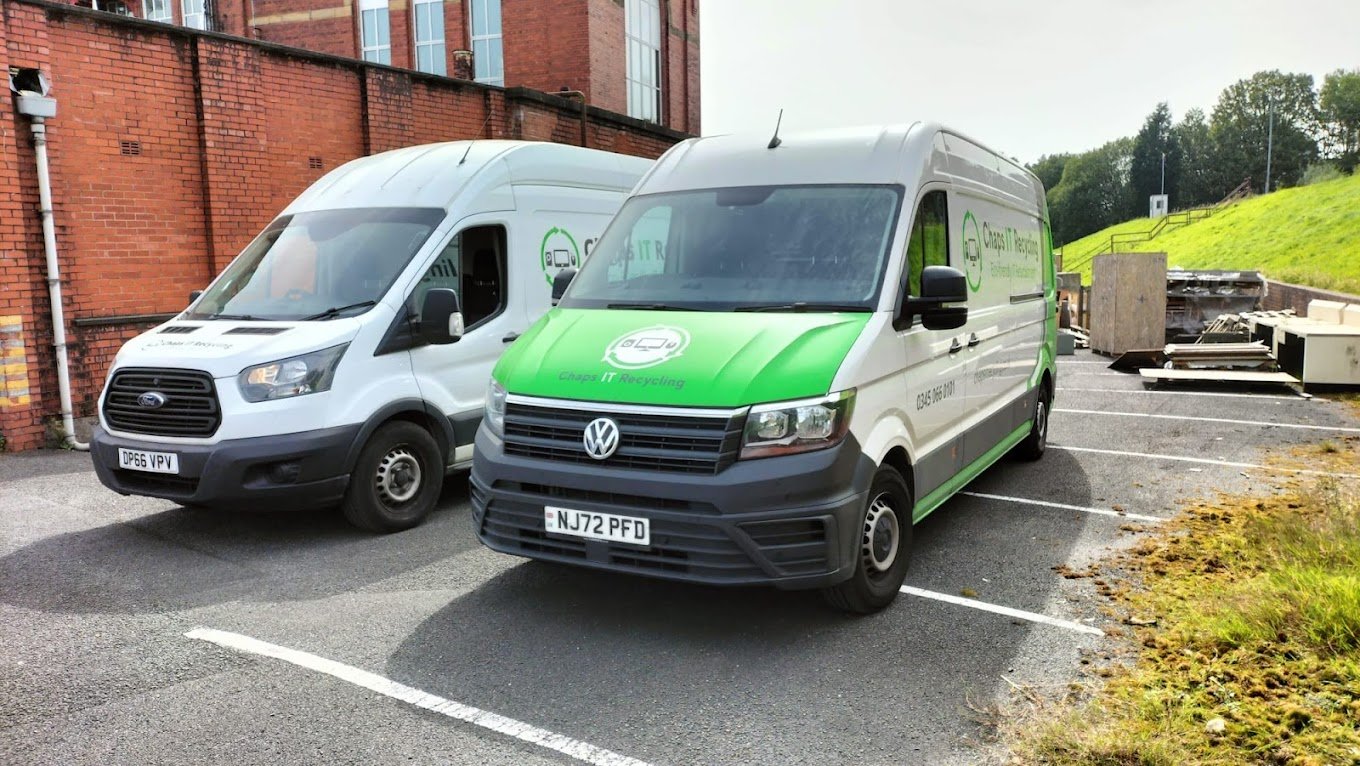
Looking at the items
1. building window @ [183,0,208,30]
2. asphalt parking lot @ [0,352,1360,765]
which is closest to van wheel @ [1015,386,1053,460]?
asphalt parking lot @ [0,352,1360,765]

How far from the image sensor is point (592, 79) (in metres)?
18.7

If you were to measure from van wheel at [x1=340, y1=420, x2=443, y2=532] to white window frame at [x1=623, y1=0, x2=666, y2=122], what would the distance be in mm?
15336

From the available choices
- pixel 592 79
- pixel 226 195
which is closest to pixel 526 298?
pixel 226 195

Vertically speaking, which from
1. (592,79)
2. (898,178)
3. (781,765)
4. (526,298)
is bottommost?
(781,765)

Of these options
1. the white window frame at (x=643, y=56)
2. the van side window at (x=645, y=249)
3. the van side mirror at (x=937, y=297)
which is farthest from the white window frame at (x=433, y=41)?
the van side mirror at (x=937, y=297)

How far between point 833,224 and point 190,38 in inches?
340

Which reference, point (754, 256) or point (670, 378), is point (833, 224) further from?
point (670, 378)

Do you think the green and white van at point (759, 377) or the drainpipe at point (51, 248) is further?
the drainpipe at point (51, 248)

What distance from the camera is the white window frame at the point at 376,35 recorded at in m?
20.1

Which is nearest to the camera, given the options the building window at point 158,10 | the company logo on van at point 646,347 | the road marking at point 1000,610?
the company logo on van at point 646,347

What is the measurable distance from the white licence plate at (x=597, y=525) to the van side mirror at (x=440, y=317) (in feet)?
7.69

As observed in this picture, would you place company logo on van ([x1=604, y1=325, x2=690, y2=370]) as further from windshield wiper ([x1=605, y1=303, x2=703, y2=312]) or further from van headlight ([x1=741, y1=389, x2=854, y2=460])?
van headlight ([x1=741, y1=389, x2=854, y2=460])

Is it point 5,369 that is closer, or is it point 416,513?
point 416,513

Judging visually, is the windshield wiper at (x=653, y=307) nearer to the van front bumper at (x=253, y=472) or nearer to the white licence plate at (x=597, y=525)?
the white licence plate at (x=597, y=525)
